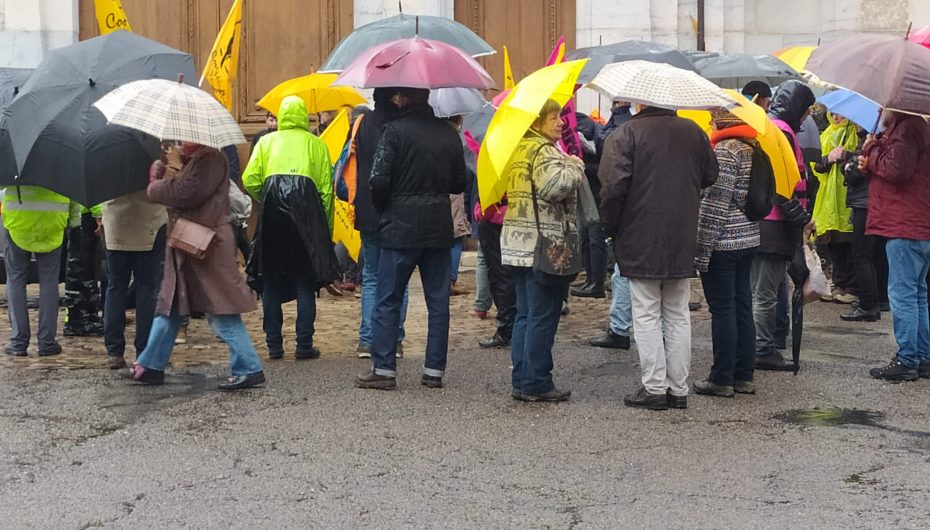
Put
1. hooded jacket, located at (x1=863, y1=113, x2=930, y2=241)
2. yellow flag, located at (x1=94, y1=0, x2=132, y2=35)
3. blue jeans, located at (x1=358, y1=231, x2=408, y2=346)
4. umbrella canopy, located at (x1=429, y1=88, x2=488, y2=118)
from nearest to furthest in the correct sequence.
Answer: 1. hooded jacket, located at (x1=863, y1=113, x2=930, y2=241)
2. blue jeans, located at (x1=358, y1=231, x2=408, y2=346)
3. yellow flag, located at (x1=94, y1=0, x2=132, y2=35)
4. umbrella canopy, located at (x1=429, y1=88, x2=488, y2=118)

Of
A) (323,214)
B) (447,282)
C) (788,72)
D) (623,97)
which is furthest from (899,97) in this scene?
(788,72)

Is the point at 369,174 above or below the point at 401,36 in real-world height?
below

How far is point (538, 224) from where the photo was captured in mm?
7469

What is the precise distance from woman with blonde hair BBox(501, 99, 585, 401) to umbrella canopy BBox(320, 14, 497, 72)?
214cm

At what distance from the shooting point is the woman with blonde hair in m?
7.35

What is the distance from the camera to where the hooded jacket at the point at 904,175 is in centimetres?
821

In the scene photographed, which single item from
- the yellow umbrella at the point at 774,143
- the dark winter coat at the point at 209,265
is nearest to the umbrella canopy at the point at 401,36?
the dark winter coat at the point at 209,265

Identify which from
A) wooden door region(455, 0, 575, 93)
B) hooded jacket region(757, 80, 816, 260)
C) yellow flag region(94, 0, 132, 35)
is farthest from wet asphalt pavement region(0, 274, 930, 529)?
wooden door region(455, 0, 575, 93)

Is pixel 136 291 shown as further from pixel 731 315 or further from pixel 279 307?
pixel 731 315

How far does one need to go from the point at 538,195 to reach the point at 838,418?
6.56 ft

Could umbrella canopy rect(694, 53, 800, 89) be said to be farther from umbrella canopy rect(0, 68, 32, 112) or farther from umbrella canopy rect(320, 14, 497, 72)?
umbrella canopy rect(0, 68, 32, 112)

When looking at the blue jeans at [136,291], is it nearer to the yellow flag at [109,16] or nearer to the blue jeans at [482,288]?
the yellow flag at [109,16]

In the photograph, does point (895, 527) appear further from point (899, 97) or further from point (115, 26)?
point (115, 26)

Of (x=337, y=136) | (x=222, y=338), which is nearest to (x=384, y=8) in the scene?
(x=337, y=136)
